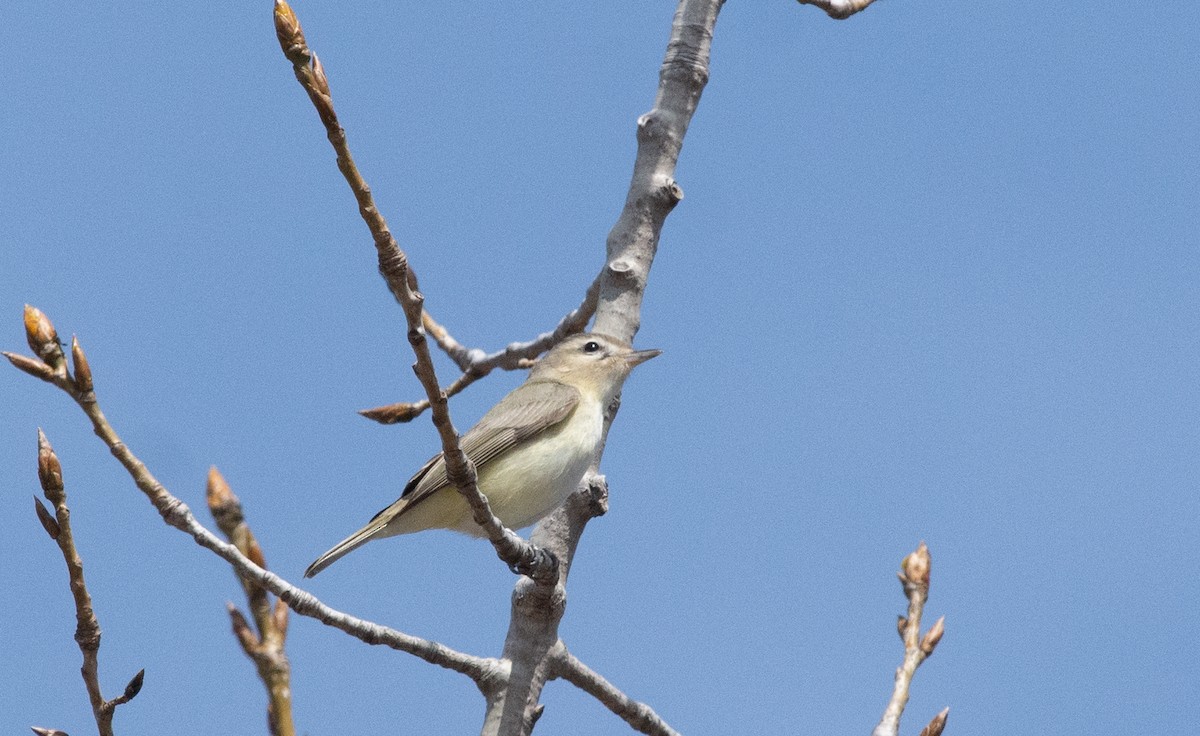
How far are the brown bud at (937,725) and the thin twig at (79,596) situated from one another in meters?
2.66


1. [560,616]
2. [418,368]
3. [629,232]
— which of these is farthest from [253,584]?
[629,232]

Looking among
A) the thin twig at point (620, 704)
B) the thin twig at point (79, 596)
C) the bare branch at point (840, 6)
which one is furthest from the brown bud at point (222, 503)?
the bare branch at point (840, 6)

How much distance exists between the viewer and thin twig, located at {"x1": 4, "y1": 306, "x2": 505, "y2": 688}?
3232mm

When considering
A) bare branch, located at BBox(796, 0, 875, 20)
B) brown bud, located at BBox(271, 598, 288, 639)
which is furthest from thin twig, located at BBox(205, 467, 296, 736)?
bare branch, located at BBox(796, 0, 875, 20)

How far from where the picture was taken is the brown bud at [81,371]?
10.5 ft

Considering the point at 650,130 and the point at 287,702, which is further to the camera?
the point at 650,130

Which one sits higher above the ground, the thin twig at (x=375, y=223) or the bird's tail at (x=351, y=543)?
the bird's tail at (x=351, y=543)

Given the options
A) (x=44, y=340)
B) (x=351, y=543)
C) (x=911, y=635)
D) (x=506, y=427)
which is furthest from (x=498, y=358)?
(x=44, y=340)

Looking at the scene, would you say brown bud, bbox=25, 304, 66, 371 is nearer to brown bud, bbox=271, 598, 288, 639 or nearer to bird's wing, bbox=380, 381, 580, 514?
brown bud, bbox=271, 598, 288, 639

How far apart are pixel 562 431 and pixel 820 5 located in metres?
2.47

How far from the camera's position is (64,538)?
3035 millimetres

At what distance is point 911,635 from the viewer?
14.9 feet

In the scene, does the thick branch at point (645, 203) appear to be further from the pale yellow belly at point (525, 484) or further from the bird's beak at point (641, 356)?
the bird's beak at point (641, 356)

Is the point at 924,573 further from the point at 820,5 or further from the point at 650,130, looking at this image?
the point at 820,5
